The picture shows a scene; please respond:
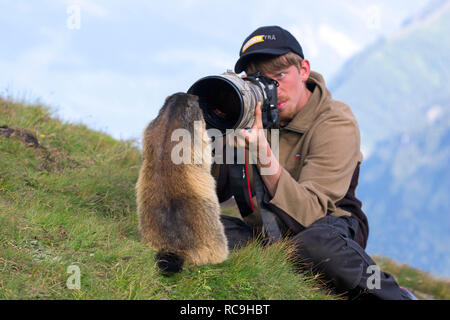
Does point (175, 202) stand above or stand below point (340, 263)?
above

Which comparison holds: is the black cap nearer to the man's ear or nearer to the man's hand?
the man's ear

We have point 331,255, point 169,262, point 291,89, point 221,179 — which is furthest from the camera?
point 221,179

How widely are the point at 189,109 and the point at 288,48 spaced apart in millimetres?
1370

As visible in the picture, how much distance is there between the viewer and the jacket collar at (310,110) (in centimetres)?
419

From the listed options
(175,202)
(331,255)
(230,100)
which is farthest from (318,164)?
(175,202)

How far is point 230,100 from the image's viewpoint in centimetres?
376

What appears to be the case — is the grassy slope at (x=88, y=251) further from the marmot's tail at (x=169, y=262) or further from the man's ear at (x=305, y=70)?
the man's ear at (x=305, y=70)

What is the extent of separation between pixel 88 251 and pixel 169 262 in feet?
2.12

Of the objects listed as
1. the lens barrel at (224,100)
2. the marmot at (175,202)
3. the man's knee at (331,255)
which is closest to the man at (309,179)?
the man's knee at (331,255)

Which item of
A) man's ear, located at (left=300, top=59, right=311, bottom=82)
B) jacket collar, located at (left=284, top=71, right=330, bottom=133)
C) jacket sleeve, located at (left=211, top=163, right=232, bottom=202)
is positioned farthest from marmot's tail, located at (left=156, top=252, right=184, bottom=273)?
man's ear, located at (left=300, top=59, right=311, bottom=82)

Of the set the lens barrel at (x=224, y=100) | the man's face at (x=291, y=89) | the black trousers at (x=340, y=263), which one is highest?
the man's face at (x=291, y=89)

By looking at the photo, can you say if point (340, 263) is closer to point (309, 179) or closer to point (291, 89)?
point (309, 179)

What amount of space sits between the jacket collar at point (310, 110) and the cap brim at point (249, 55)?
539mm
